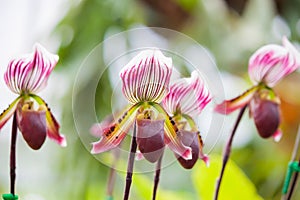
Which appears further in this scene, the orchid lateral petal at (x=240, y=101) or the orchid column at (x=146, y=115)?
the orchid lateral petal at (x=240, y=101)

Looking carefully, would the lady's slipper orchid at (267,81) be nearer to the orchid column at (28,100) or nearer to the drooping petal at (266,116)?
the drooping petal at (266,116)

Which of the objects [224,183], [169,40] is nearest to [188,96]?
[224,183]

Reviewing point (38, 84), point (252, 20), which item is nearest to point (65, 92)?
point (252, 20)

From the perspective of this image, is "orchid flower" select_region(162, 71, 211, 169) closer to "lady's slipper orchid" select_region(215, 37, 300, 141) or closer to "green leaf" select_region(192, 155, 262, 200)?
"lady's slipper orchid" select_region(215, 37, 300, 141)

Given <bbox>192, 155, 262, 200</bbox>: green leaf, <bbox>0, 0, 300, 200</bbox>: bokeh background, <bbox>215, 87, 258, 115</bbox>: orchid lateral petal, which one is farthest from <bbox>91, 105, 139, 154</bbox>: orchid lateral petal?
<bbox>0, 0, 300, 200</bbox>: bokeh background

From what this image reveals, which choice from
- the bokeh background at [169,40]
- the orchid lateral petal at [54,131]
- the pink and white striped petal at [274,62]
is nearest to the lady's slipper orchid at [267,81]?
the pink and white striped petal at [274,62]

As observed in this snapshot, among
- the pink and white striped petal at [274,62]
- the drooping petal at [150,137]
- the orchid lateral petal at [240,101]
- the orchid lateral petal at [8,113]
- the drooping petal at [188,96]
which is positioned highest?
the pink and white striped petal at [274,62]
